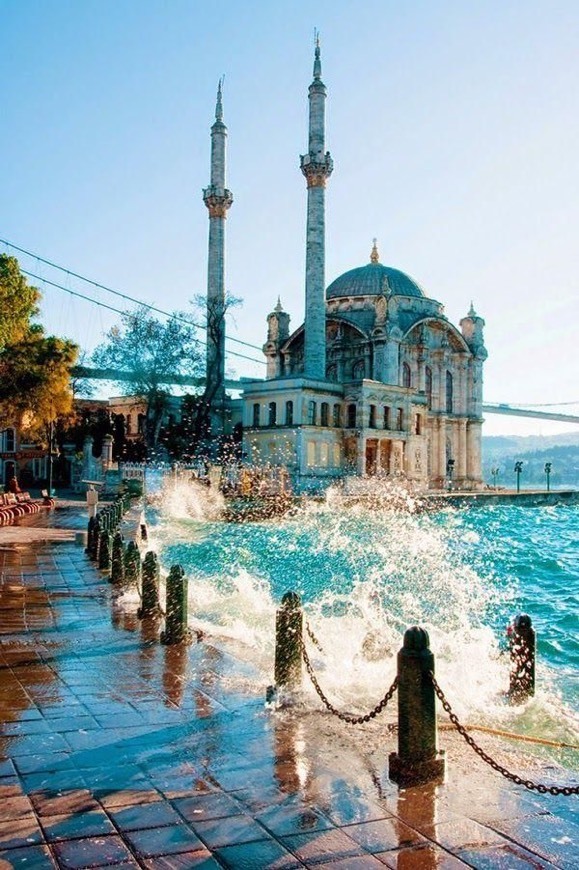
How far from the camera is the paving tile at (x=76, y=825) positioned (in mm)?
4098

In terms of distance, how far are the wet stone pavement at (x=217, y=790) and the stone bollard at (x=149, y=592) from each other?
2.29 meters

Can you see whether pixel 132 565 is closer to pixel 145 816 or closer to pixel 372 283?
pixel 145 816

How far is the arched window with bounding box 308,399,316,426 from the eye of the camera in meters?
53.5

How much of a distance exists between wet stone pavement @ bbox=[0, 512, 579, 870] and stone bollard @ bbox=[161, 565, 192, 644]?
3.31 ft

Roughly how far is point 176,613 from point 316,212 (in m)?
47.3

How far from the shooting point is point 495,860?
4012 mm

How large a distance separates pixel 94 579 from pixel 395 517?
3170cm

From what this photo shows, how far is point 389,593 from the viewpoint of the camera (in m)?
17.1

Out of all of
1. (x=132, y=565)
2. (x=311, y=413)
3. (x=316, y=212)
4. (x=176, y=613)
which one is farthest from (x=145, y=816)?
(x=316, y=212)

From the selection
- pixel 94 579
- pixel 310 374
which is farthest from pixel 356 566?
pixel 310 374

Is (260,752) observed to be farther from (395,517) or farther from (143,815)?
(395,517)

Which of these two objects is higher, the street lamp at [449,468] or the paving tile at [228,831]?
the street lamp at [449,468]

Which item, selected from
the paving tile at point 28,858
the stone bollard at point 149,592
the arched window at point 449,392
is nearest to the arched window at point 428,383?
the arched window at point 449,392

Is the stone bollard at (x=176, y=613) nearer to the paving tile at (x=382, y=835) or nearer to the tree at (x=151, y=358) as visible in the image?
the paving tile at (x=382, y=835)
